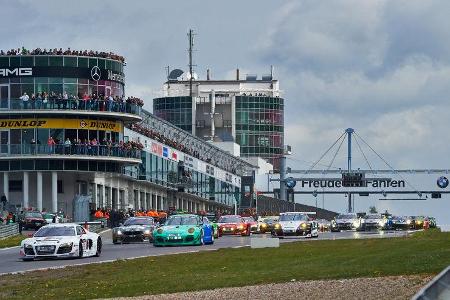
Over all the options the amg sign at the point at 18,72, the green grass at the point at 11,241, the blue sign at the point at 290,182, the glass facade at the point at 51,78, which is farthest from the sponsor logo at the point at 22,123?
the blue sign at the point at 290,182

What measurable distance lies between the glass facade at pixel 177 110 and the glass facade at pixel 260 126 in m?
6.99

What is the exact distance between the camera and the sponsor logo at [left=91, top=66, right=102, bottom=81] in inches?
3785

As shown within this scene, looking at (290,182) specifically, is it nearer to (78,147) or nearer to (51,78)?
(78,147)

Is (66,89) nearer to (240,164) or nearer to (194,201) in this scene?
(194,201)

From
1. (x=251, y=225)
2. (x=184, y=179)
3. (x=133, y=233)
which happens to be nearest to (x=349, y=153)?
(x=184, y=179)

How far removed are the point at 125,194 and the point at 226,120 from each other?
82.5 metres

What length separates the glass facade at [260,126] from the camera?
18838 centimetres

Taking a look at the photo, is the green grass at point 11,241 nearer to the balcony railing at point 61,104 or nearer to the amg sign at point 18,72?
the balcony railing at point 61,104

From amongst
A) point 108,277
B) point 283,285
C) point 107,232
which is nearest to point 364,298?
point 283,285

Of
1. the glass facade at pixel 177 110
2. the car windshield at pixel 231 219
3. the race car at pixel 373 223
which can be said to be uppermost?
the glass facade at pixel 177 110

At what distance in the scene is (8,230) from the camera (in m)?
66.9

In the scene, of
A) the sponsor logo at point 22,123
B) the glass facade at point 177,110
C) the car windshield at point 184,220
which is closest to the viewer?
the car windshield at point 184,220

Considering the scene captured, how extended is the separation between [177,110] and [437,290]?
176 metres

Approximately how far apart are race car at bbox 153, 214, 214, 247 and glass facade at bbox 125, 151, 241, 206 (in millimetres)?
53871
